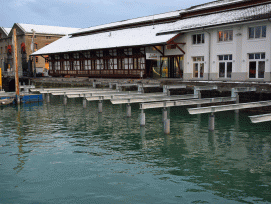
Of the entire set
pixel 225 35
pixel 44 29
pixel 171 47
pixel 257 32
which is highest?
pixel 44 29

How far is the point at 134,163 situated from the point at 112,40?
127ft

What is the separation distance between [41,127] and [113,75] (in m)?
29.2

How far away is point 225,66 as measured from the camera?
110 feet

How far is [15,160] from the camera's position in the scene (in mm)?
12758

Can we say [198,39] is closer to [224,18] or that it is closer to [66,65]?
[224,18]

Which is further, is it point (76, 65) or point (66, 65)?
point (66, 65)

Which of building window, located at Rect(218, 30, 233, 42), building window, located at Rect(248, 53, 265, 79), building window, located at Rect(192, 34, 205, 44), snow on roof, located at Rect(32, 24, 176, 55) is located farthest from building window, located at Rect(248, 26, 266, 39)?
snow on roof, located at Rect(32, 24, 176, 55)

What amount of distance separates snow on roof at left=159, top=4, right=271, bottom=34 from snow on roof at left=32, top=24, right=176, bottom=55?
89.1 inches

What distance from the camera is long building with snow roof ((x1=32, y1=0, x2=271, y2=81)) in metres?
30.7

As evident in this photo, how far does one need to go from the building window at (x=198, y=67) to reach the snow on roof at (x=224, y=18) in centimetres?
393

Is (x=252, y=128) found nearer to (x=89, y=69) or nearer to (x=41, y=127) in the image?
(x=41, y=127)

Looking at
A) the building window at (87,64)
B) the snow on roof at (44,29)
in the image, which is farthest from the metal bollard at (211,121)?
the snow on roof at (44,29)

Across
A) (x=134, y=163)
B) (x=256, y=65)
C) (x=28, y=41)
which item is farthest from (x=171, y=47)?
(x=28, y=41)

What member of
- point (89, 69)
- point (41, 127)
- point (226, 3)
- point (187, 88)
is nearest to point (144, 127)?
point (41, 127)
